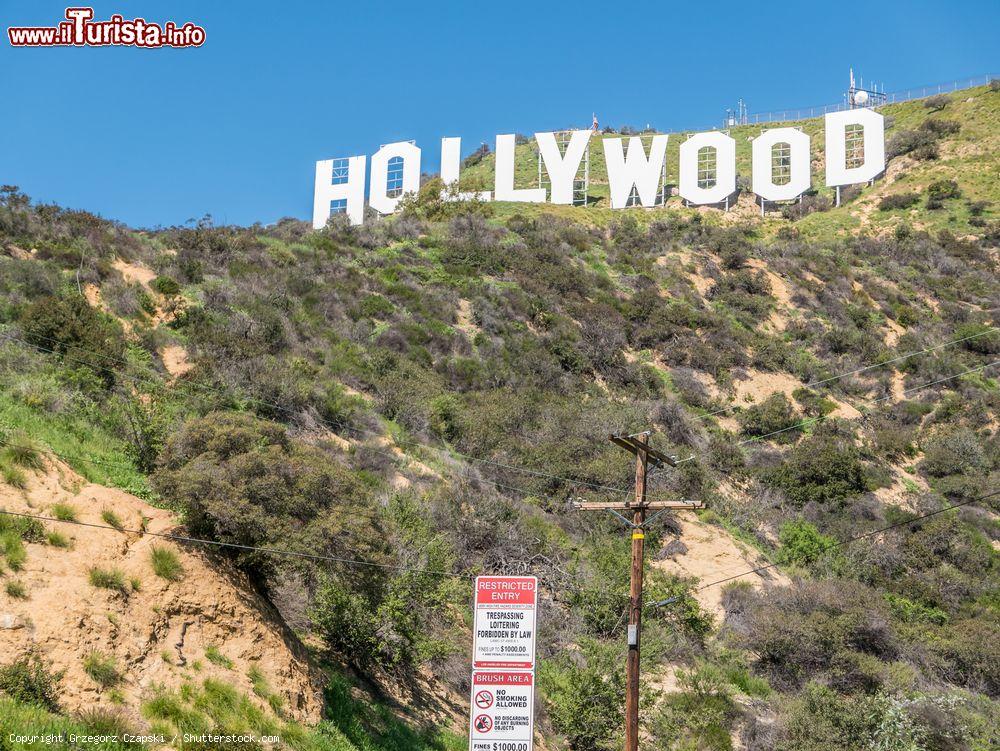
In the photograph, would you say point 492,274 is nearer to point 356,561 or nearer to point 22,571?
point 356,561

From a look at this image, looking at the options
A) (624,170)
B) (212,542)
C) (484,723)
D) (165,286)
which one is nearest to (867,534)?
(484,723)

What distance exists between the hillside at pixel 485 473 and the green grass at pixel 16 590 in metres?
0.04

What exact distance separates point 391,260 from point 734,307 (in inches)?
722

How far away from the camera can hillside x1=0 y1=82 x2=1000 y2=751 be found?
1609 cm

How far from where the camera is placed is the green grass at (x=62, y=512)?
15.7 m

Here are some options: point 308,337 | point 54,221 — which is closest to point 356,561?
point 308,337

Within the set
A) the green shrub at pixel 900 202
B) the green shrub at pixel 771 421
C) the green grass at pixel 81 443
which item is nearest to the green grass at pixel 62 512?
the green grass at pixel 81 443

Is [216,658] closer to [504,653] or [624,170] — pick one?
[504,653]

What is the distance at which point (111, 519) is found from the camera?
16.2 metres

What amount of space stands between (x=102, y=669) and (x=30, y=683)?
116 cm

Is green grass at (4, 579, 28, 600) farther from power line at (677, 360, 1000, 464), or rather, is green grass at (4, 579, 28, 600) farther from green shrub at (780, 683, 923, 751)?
power line at (677, 360, 1000, 464)

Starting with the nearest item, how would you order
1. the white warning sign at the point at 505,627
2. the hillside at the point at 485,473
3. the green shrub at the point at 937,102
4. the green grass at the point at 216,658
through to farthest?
the white warning sign at the point at 505,627 < the green grass at the point at 216,658 < the hillside at the point at 485,473 < the green shrub at the point at 937,102

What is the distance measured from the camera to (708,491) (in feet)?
111

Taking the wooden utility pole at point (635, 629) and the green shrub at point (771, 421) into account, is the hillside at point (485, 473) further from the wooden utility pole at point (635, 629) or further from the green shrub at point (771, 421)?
the wooden utility pole at point (635, 629)
